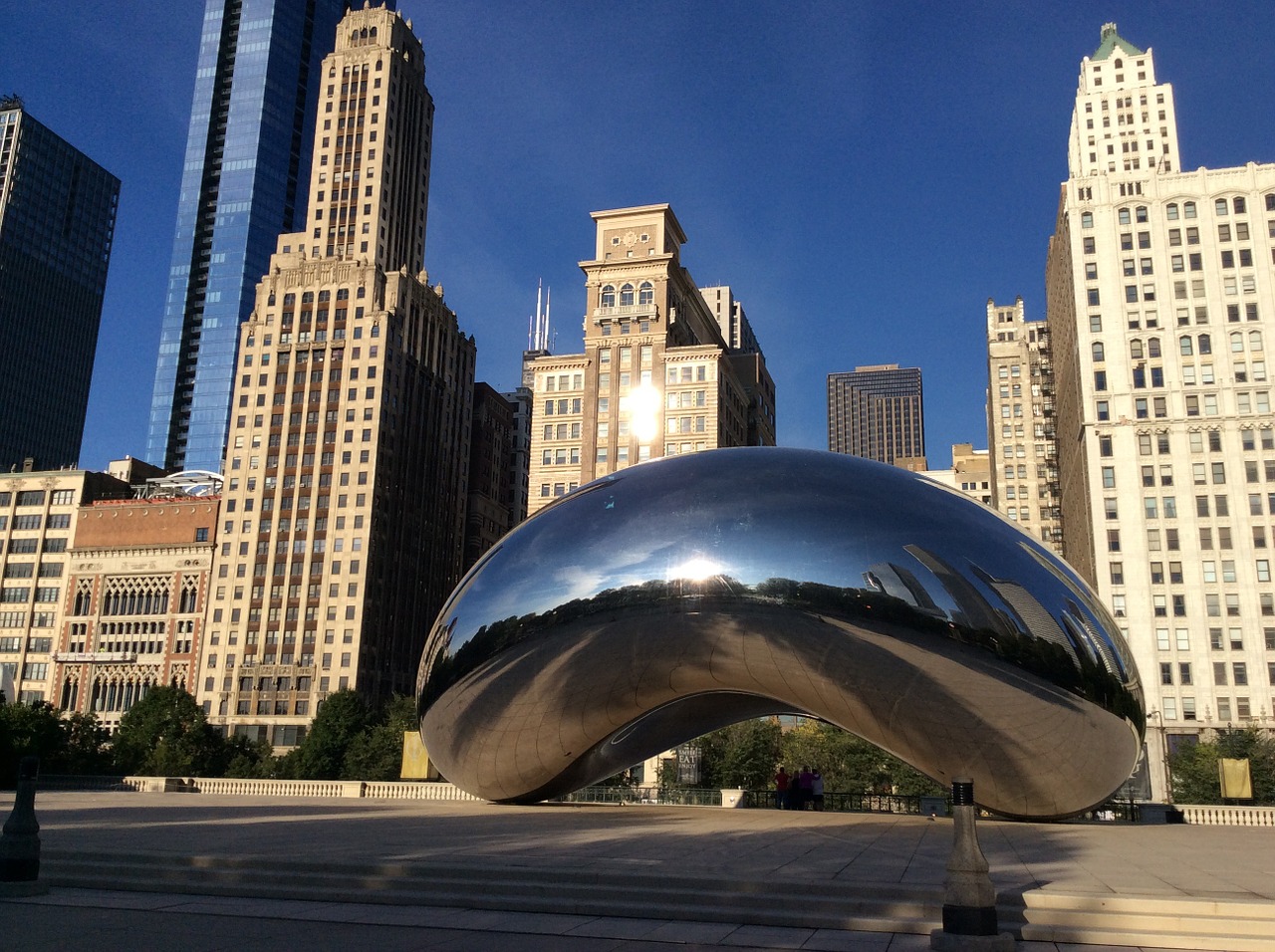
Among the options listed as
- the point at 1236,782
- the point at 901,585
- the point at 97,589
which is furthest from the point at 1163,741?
the point at 97,589

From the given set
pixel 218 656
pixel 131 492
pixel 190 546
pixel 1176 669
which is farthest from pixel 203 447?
pixel 1176 669

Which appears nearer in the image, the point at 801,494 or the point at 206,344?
the point at 801,494

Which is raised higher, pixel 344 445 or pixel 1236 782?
pixel 344 445

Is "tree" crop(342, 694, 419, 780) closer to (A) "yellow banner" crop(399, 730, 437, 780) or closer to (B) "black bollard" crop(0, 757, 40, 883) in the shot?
(A) "yellow banner" crop(399, 730, 437, 780)

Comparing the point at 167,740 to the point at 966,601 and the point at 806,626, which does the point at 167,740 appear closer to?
the point at 806,626

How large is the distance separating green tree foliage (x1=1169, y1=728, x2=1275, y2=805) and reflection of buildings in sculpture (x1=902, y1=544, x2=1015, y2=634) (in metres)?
41.1

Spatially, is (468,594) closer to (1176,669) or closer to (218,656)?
(1176,669)

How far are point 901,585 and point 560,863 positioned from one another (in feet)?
17.3

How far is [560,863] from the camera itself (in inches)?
424

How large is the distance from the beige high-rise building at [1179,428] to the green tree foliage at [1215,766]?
1651 centimetres

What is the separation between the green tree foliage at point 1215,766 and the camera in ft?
165

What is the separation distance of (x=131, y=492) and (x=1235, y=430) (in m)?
115

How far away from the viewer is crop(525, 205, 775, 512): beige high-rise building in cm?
9494

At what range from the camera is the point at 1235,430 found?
8625cm
